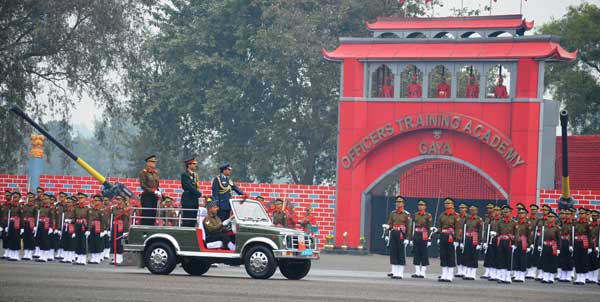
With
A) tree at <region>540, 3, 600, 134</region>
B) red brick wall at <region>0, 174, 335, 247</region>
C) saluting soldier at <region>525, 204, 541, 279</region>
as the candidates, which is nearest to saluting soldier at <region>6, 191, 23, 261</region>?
red brick wall at <region>0, 174, 335, 247</region>

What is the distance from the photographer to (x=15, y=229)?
31516 millimetres

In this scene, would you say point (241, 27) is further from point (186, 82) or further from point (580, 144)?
point (580, 144)

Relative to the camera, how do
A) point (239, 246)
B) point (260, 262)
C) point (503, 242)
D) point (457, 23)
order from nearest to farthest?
point (260, 262) → point (239, 246) → point (503, 242) → point (457, 23)

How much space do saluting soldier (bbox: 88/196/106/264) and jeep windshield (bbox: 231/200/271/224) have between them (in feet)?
20.9

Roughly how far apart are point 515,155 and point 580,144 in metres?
4.70

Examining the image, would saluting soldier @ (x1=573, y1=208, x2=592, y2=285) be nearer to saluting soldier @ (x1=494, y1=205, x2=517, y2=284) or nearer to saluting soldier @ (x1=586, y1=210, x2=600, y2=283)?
saluting soldier @ (x1=586, y1=210, x2=600, y2=283)

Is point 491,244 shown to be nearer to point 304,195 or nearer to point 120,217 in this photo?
point 120,217

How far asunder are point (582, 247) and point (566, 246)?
397 millimetres

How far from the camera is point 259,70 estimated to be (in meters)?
53.8

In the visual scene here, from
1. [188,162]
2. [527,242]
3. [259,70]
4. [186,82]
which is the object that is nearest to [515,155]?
[527,242]

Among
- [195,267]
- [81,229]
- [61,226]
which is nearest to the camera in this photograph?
[195,267]

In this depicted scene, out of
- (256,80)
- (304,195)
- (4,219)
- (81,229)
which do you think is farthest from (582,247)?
(256,80)

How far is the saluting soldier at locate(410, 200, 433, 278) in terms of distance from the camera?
92.0 ft

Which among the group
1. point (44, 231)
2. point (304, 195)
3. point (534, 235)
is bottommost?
point (44, 231)
